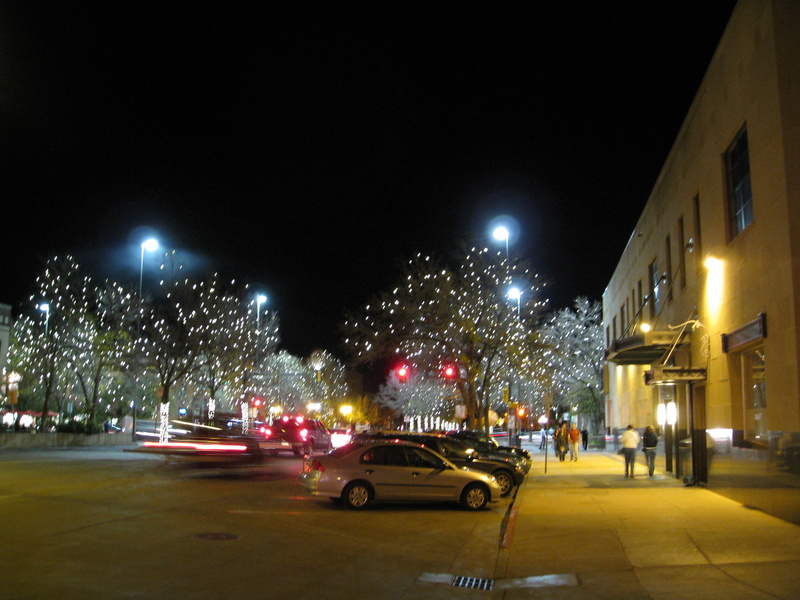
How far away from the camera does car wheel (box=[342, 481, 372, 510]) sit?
16172mm

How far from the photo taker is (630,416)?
3631 cm

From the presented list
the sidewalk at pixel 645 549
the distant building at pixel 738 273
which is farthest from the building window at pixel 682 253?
the sidewalk at pixel 645 549

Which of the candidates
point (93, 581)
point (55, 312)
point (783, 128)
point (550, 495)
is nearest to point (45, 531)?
point (93, 581)

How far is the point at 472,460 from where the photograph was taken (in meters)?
20.0

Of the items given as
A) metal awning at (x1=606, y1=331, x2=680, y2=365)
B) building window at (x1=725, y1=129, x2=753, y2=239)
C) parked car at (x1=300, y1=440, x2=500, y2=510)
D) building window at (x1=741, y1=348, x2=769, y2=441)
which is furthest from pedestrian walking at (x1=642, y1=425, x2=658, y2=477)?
parked car at (x1=300, y1=440, x2=500, y2=510)

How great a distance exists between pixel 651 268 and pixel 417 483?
649 inches

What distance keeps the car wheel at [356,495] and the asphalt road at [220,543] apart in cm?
28

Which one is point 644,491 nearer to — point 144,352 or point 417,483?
point 417,483

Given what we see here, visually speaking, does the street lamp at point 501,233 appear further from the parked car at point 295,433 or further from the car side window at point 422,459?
the car side window at point 422,459

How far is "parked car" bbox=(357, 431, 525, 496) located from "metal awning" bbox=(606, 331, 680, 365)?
206 inches

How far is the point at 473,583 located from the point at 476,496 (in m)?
6.91

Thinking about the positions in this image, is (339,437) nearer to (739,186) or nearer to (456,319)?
(456,319)

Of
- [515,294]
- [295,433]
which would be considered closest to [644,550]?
[515,294]

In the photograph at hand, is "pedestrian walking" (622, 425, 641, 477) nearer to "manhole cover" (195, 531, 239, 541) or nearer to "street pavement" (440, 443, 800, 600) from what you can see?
"street pavement" (440, 443, 800, 600)
